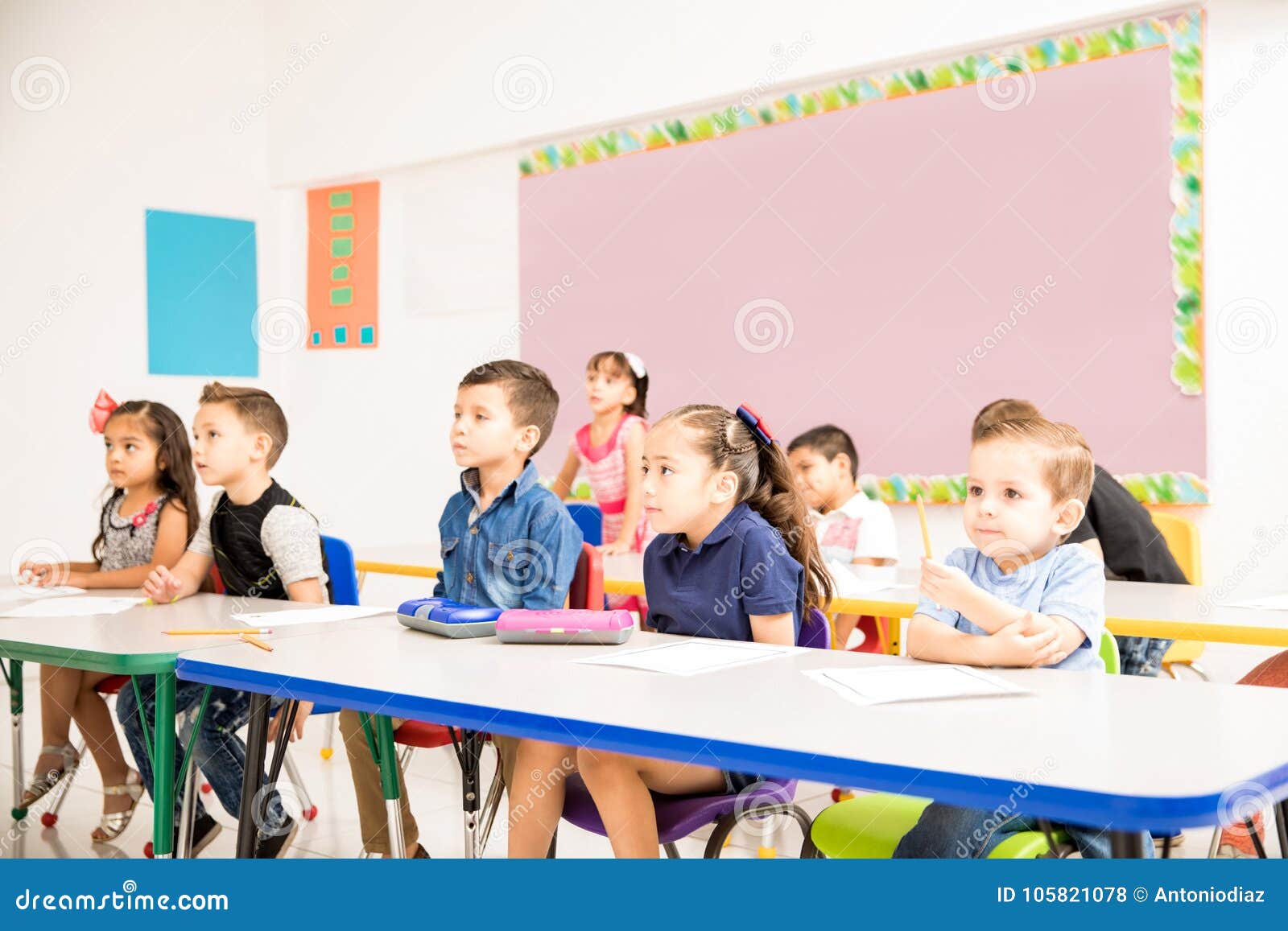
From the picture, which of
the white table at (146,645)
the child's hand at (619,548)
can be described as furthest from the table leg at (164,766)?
the child's hand at (619,548)

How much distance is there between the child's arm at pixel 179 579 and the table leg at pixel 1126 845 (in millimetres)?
1856

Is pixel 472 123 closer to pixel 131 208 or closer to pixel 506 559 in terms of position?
pixel 131 208

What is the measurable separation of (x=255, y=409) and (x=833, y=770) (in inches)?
75.3

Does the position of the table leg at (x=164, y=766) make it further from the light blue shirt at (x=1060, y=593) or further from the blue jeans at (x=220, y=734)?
the light blue shirt at (x=1060, y=593)

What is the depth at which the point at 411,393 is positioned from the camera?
579 centimetres

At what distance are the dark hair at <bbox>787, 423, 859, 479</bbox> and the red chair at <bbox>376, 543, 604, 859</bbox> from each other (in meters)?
1.47

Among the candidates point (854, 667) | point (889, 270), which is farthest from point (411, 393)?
point (854, 667)

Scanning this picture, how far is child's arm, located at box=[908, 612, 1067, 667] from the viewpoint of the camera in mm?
1528

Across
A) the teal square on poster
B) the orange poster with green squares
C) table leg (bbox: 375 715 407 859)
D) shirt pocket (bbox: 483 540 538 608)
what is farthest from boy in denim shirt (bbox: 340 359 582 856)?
the teal square on poster

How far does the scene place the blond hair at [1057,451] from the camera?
5.48 feet

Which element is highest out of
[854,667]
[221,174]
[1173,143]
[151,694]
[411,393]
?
[221,174]

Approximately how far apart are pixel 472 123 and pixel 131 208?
173 cm

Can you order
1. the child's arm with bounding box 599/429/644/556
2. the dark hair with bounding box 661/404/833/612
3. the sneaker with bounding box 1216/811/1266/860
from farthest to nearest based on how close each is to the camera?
1. the child's arm with bounding box 599/429/644/556
2. the sneaker with bounding box 1216/811/1266/860
3. the dark hair with bounding box 661/404/833/612

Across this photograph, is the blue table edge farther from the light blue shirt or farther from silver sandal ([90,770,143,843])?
silver sandal ([90,770,143,843])
